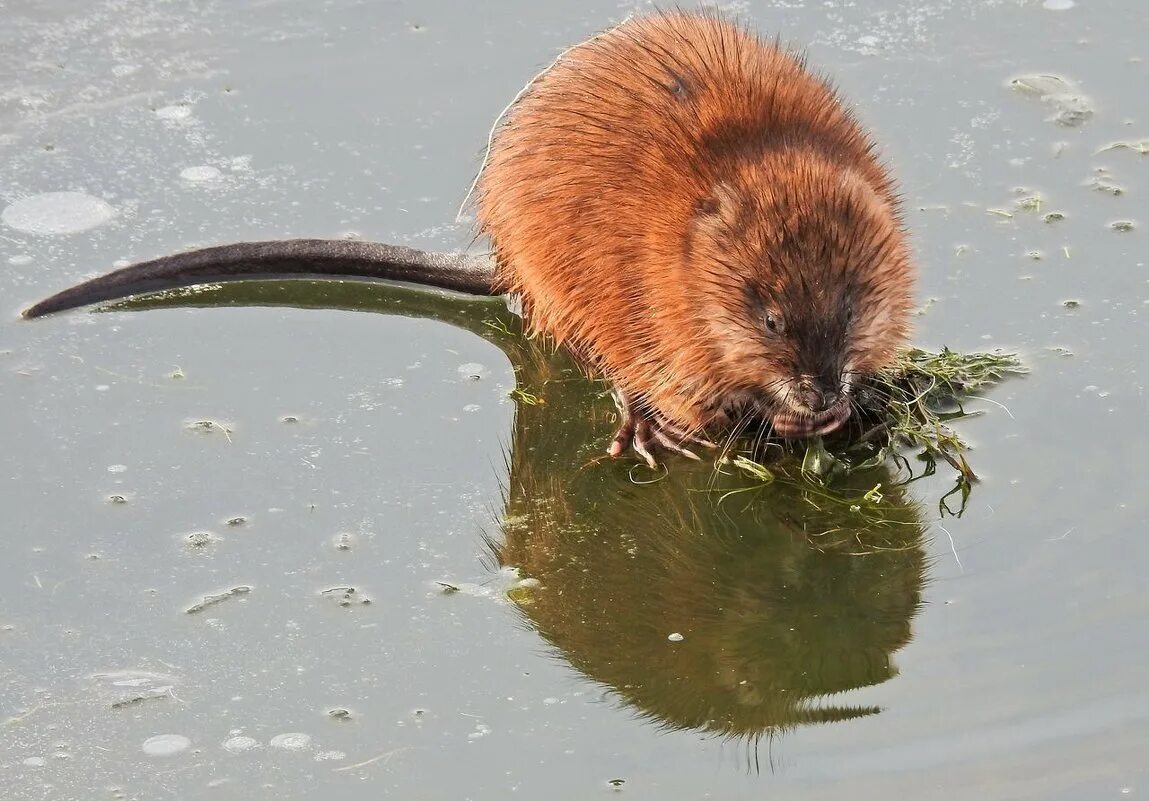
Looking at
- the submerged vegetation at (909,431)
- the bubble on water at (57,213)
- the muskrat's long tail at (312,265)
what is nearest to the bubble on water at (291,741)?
the submerged vegetation at (909,431)

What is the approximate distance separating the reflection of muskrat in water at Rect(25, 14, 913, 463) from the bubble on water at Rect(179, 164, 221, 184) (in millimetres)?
591

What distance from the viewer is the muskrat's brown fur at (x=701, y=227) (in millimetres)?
3885

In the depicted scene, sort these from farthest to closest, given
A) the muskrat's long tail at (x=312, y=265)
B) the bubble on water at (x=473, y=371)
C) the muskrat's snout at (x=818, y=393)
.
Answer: the muskrat's long tail at (x=312, y=265) → the bubble on water at (x=473, y=371) → the muskrat's snout at (x=818, y=393)

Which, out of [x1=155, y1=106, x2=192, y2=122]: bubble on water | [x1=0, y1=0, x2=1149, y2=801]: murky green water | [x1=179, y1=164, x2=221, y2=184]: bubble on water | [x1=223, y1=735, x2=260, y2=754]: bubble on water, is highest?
[x1=155, y1=106, x2=192, y2=122]: bubble on water

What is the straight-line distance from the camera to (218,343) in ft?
15.3

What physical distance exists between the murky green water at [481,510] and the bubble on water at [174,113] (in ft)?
0.05

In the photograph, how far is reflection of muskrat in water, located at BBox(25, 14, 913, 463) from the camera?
3.89 m

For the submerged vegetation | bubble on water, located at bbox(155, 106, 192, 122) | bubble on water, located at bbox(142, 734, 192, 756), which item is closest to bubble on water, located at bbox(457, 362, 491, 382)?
the submerged vegetation

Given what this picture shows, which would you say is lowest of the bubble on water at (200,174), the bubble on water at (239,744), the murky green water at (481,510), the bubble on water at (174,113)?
the bubble on water at (239,744)

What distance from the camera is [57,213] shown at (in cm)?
520

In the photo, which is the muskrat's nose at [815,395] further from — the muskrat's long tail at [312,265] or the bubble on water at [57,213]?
the bubble on water at [57,213]

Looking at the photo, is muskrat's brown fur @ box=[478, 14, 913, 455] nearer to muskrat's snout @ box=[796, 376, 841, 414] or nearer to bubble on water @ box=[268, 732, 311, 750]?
muskrat's snout @ box=[796, 376, 841, 414]

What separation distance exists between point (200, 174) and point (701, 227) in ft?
6.95

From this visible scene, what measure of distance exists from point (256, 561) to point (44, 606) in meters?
0.50
